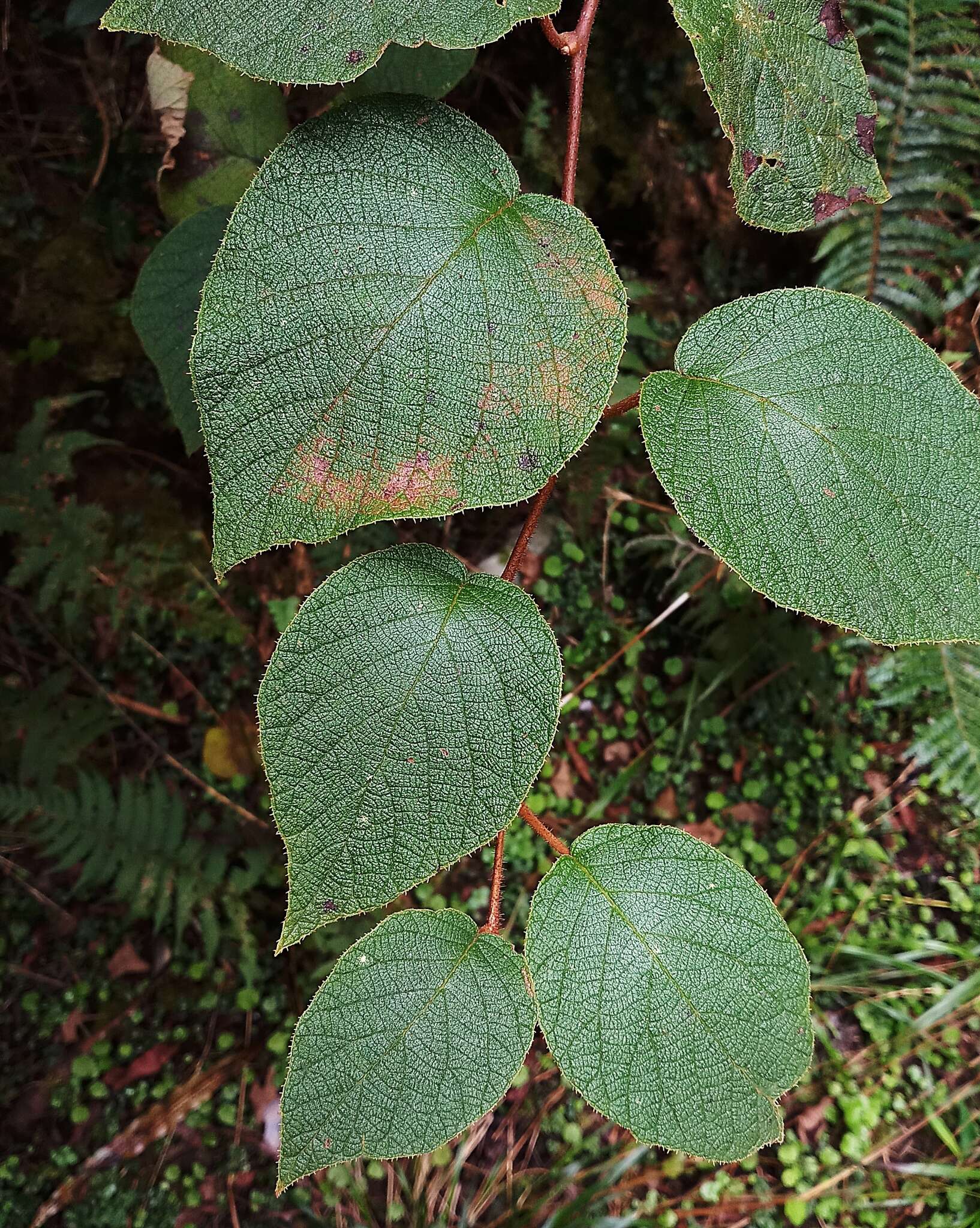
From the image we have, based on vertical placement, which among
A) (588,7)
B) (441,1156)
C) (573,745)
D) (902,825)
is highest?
(588,7)

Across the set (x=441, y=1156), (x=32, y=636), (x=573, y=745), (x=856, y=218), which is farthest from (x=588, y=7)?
(x=441, y=1156)

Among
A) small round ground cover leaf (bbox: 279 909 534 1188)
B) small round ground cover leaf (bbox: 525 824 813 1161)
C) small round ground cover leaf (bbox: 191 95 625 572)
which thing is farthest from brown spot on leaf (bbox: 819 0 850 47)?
small round ground cover leaf (bbox: 279 909 534 1188)

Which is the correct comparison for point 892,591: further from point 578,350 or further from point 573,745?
point 573,745

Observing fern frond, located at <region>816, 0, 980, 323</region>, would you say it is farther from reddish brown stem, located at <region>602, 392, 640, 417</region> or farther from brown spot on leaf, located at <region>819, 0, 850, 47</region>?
reddish brown stem, located at <region>602, 392, 640, 417</region>

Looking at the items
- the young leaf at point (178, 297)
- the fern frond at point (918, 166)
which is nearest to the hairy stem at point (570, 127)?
the young leaf at point (178, 297)

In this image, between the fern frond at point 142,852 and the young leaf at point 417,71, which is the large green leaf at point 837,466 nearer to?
the young leaf at point 417,71

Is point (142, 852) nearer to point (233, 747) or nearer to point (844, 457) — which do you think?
point (233, 747)
